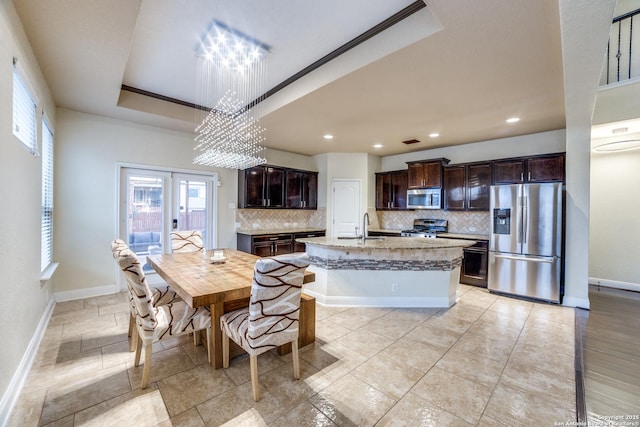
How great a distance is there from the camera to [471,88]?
3.09m

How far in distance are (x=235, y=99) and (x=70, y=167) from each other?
99.3 inches

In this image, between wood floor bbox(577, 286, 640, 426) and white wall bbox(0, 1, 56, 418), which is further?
wood floor bbox(577, 286, 640, 426)

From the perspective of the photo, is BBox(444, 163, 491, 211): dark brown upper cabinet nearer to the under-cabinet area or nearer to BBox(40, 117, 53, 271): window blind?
the under-cabinet area

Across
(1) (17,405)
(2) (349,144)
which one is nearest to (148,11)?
(1) (17,405)

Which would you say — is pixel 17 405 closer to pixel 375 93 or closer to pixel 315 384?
pixel 315 384

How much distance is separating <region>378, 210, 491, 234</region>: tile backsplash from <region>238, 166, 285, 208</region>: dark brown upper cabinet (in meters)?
2.61

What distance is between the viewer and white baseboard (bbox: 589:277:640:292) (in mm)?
4675

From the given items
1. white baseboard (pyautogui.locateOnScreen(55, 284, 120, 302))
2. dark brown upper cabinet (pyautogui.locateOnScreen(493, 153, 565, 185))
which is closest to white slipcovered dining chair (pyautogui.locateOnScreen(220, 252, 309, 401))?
white baseboard (pyautogui.locateOnScreen(55, 284, 120, 302))

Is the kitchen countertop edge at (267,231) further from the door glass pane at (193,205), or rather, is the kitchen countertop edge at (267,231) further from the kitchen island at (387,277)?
the kitchen island at (387,277)

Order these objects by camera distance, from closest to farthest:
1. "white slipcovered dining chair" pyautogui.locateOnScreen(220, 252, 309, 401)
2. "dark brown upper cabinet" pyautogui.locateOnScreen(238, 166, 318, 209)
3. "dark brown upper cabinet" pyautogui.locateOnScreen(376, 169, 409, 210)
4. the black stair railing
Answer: "white slipcovered dining chair" pyautogui.locateOnScreen(220, 252, 309, 401)
the black stair railing
"dark brown upper cabinet" pyautogui.locateOnScreen(238, 166, 318, 209)
"dark brown upper cabinet" pyautogui.locateOnScreen(376, 169, 409, 210)

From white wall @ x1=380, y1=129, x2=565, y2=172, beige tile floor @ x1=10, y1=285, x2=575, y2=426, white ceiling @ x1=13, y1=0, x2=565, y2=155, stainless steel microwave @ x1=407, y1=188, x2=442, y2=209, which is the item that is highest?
white ceiling @ x1=13, y1=0, x2=565, y2=155

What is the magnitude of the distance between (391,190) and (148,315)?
17.8ft

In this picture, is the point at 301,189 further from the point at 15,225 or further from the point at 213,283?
the point at 15,225

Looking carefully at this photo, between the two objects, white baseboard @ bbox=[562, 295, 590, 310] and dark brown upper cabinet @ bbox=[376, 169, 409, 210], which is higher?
dark brown upper cabinet @ bbox=[376, 169, 409, 210]
